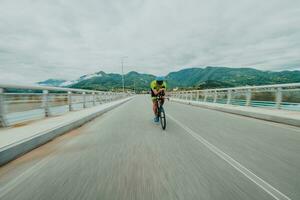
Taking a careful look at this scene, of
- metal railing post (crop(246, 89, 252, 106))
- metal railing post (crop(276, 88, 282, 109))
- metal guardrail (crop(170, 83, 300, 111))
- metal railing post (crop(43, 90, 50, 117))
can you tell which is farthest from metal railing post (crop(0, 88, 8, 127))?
metal railing post (crop(246, 89, 252, 106))

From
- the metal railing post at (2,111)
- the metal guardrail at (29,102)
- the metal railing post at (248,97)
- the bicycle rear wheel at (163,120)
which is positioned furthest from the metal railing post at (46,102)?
the metal railing post at (248,97)

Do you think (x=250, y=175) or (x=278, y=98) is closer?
(x=250, y=175)

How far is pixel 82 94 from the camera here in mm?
17578

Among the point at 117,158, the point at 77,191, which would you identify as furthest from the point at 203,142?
the point at 77,191

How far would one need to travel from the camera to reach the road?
3.13 meters

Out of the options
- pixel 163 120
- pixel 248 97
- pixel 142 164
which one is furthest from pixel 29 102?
pixel 248 97

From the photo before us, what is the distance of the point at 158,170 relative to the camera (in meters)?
4.05

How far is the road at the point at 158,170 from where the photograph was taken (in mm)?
3133

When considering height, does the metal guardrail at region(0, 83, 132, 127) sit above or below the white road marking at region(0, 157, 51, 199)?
above

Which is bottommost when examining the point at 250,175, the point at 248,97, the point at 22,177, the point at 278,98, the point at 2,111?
the point at 22,177

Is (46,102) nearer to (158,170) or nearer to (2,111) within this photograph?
(2,111)

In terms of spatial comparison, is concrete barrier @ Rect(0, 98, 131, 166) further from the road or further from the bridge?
the road

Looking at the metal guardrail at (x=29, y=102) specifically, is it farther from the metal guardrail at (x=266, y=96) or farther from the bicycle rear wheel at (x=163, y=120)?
the metal guardrail at (x=266, y=96)

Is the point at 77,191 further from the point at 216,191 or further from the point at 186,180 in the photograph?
the point at 216,191
